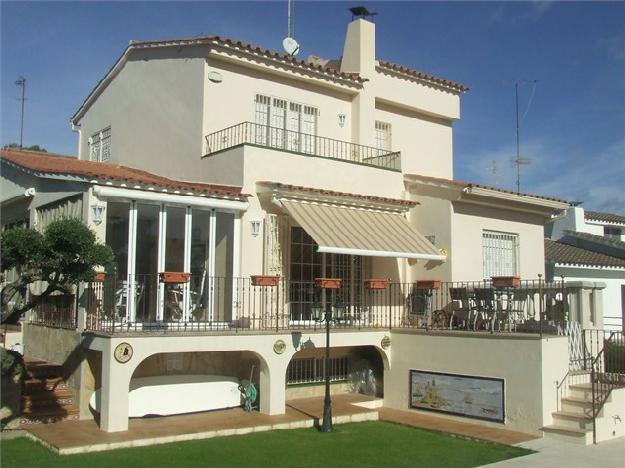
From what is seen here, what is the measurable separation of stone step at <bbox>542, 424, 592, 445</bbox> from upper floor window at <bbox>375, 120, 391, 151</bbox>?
14932 mm

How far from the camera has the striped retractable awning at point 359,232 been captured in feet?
69.2

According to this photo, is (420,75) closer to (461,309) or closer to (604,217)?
(461,309)

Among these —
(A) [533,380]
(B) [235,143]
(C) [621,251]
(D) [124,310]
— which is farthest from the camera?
(C) [621,251]

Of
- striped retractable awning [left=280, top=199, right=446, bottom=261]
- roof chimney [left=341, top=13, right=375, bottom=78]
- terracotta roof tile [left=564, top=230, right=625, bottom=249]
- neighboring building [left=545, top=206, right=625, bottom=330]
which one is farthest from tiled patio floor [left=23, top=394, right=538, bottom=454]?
terracotta roof tile [left=564, top=230, right=625, bottom=249]

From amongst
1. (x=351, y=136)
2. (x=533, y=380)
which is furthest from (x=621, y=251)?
(x=533, y=380)

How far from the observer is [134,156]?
27625 millimetres

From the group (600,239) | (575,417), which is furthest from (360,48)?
(600,239)

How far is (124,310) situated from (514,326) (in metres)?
12.0

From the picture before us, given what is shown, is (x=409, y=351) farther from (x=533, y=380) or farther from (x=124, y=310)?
(x=124, y=310)

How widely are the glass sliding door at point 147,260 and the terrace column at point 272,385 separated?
12.1ft

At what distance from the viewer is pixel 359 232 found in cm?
2244

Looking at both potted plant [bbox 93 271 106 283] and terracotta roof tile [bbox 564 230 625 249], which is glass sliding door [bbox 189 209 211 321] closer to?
potted plant [bbox 93 271 106 283]

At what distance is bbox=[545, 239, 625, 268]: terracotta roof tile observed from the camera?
110 feet

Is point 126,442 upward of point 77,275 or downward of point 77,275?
downward
